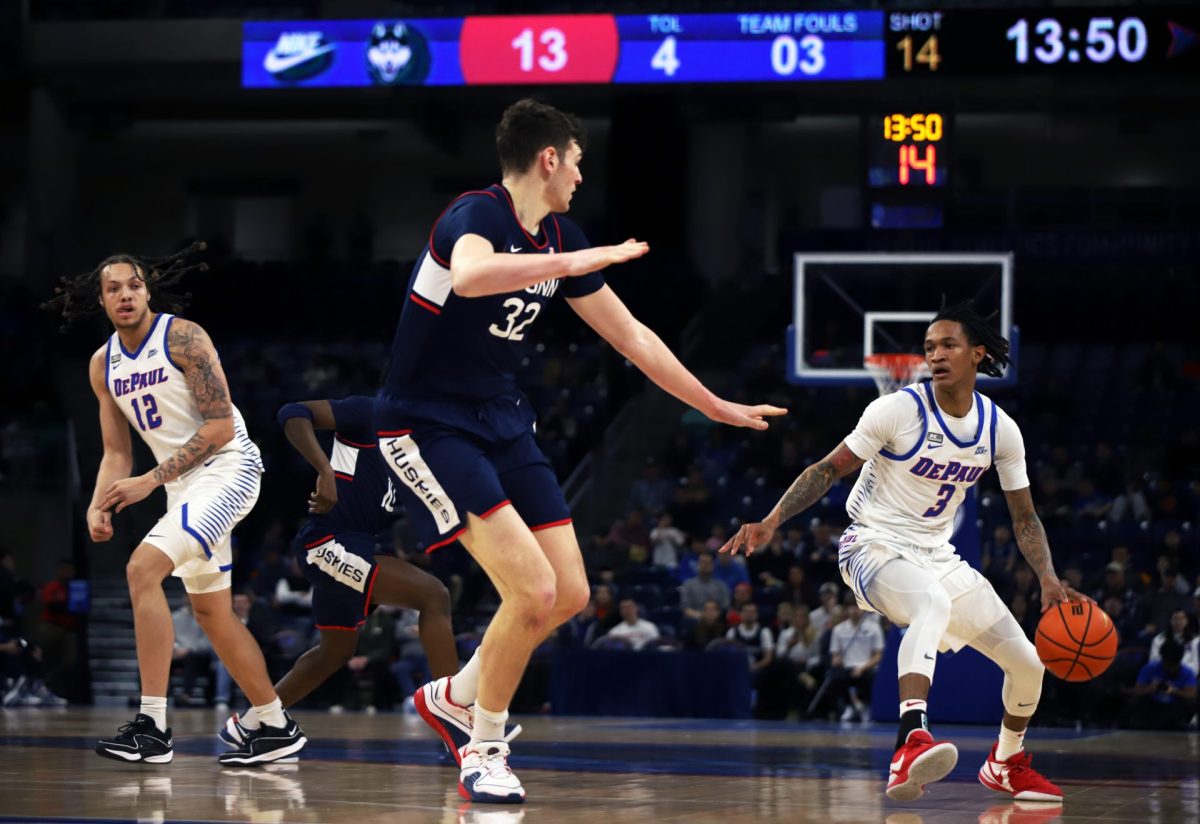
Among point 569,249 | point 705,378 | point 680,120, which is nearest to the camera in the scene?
point 569,249

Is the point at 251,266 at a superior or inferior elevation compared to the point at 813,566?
superior

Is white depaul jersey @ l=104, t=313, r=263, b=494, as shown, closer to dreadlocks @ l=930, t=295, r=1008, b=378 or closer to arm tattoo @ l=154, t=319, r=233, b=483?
arm tattoo @ l=154, t=319, r=233, b=483

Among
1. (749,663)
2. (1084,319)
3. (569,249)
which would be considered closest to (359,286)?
(1084,319)

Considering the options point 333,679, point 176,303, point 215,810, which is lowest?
point 333,679

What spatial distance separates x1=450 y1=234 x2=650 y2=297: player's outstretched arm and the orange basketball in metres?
2.79

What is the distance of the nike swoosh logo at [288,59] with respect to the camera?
19.0m

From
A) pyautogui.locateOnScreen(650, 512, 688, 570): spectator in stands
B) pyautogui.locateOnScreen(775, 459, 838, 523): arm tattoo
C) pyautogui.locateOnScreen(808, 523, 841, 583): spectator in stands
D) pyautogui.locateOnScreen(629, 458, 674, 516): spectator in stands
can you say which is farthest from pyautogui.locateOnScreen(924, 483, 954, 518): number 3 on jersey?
pyautogui.locateOnScreen(629, 458, 674, 516): spectator in stands

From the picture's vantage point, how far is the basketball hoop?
14266mm

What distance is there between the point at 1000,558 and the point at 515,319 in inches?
422

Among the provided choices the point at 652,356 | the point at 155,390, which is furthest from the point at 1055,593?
the point at 155,390

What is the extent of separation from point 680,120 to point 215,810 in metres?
20.4

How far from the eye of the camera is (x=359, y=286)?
1021 inches

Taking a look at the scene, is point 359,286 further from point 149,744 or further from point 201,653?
point 149,744

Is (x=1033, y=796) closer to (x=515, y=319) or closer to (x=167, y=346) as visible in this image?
(x=515, y=319)
